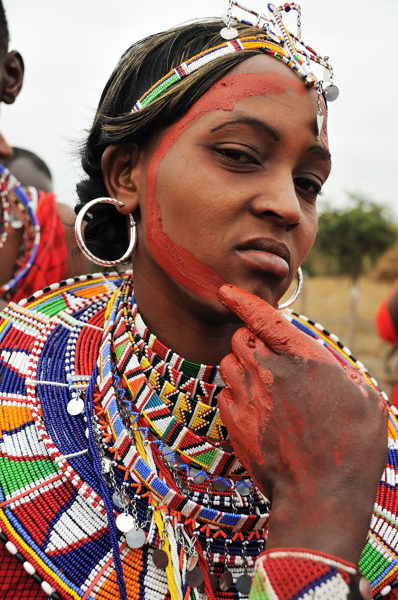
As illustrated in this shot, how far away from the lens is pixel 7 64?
8.86ft

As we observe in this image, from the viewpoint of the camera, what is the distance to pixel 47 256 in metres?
2.83

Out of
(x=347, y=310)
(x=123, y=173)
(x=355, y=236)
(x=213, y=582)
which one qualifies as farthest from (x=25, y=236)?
(x=347, y=310)

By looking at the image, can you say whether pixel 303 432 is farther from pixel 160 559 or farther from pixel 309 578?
pixel 160 559

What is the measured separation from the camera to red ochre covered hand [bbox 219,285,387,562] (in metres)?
1.10

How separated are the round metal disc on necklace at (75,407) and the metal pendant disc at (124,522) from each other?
33 centimetres

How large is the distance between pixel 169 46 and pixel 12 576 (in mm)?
1550

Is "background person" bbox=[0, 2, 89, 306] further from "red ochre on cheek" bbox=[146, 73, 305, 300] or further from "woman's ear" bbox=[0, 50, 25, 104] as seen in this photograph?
"red ochre on cheek" bbox=[146, 73, 305, 300]

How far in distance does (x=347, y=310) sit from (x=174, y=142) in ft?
69.3

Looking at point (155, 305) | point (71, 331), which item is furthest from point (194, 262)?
point (71, 331)

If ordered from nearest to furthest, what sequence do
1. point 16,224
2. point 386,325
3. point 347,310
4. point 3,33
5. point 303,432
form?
point 303,432 < point 3,33 < point 16,224 < point 386,325 < point 347,310

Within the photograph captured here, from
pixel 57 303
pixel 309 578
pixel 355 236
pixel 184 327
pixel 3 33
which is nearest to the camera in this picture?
pixel 309 578

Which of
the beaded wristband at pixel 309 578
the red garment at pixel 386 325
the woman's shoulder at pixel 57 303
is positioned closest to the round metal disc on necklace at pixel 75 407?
the woman's shoulder at pixel 57 303

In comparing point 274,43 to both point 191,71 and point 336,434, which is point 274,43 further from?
point 336,434

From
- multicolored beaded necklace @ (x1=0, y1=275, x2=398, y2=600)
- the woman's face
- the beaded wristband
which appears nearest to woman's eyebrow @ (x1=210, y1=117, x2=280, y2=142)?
the woman's face
